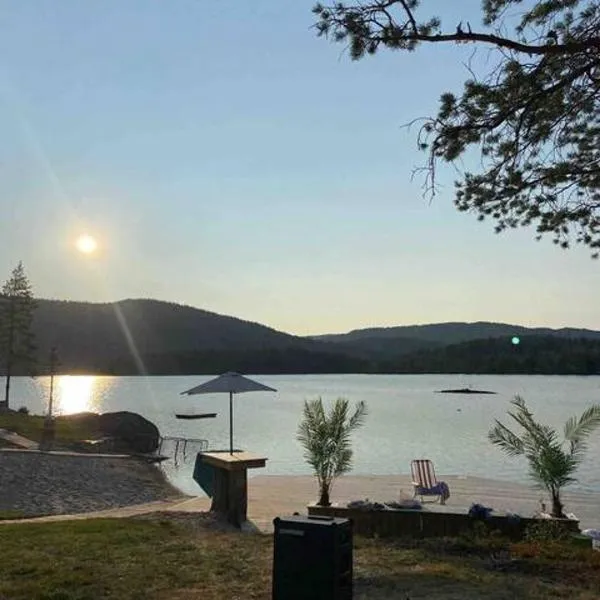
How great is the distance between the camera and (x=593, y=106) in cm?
689

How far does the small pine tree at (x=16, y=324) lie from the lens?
51625mm

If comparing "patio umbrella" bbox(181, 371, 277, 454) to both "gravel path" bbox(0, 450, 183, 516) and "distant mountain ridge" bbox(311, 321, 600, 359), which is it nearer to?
"gravel path" bbox(0, 450, 183, 516)

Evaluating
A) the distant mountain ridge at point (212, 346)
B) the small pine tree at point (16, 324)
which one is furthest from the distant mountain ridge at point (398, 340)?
the small pine tree at point (16, 324)

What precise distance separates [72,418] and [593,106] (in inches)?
1450

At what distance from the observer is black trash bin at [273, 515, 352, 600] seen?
427cm

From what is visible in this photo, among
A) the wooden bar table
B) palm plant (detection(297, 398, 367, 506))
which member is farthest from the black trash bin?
palm plant (detection(297, 398, 367, 506))

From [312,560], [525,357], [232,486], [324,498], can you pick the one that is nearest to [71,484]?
[324,498]

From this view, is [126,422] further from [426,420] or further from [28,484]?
[426,420]

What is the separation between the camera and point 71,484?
744 inches

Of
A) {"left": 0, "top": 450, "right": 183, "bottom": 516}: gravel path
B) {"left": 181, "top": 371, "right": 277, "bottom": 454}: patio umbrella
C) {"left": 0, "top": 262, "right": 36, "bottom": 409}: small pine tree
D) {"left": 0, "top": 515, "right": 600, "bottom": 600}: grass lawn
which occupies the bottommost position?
{"left": 0, "top": 450, "right": 183, "bottom": 516}: gravel path

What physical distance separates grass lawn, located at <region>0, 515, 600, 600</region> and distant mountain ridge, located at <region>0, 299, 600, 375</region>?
344 feet

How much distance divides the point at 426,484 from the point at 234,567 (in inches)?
400

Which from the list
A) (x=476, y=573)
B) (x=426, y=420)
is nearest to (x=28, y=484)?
(x=476, y=573)

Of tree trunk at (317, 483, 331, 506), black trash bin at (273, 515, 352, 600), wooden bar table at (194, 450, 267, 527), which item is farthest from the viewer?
tree trunk at (317, 483, 331, 506)
